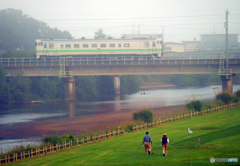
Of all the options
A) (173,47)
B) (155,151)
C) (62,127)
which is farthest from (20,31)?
(155,151)

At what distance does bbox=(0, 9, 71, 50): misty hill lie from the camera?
121681 millimetres

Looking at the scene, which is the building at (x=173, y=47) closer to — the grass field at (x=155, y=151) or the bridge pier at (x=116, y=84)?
the bridge pier at (x=116, y=84)

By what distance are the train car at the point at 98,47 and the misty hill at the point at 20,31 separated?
58369 mm

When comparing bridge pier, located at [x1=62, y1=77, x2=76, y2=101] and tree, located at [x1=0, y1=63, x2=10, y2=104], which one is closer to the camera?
tree, located at [x1=0, y1=63, x2=10, y2=104]

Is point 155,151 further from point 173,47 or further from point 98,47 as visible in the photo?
point 173,47

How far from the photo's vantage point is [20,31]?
129125mm

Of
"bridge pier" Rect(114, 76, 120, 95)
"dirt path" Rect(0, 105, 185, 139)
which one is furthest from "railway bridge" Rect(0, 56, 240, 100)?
"dirt path" Rect(0, 105, 185, 139)

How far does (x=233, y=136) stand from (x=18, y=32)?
119757mm

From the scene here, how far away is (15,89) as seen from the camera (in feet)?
218

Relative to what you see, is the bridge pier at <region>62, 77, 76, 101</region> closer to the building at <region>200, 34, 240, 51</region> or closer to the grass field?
the grass field

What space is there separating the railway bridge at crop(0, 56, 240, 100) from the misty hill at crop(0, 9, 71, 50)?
55925 mm

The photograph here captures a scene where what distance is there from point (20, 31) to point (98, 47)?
78.1m

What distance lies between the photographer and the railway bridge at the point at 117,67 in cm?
6062

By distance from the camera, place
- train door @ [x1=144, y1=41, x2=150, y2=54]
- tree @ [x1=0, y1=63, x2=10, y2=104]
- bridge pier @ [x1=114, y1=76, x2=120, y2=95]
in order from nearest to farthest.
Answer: train door @ [x1=144, y1=41, x2=150, y2=54] < tree @ [x1=0, y1=63, x2=10, y2=104] < bridge pier @ [x1=114, y1=76, x2=120, y2=95]
